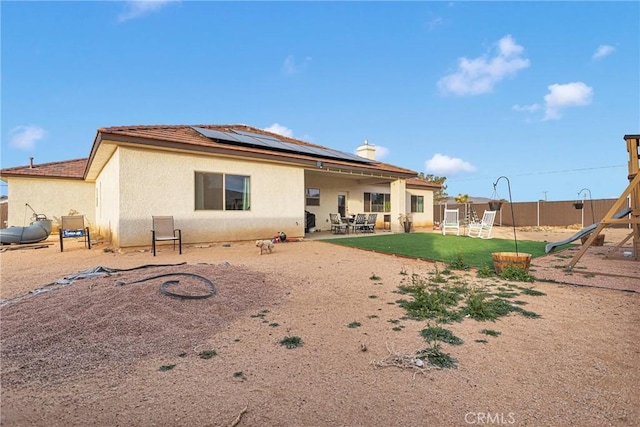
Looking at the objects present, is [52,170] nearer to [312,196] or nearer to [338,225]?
[312,196]

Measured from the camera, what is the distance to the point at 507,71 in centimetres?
1341

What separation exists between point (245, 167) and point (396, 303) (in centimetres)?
759

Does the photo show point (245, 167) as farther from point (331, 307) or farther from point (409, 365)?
point (409, 365)

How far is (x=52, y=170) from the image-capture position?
15133 millimetres

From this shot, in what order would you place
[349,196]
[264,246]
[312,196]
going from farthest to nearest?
[349,196] → [312,196] → [264,246]

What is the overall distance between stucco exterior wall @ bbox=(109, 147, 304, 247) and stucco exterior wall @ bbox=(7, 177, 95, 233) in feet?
25.2

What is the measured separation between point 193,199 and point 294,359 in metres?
7.69

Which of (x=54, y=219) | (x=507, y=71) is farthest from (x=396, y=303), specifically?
(x=54, y=219)

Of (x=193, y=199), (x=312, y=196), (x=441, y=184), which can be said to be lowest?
(x=193, y=199)

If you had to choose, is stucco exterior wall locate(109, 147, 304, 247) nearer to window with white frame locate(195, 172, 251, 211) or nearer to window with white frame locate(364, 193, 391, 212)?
window with white frame locate(195, 172, 251, 211)

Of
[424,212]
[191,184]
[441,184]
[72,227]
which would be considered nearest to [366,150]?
[424,212]

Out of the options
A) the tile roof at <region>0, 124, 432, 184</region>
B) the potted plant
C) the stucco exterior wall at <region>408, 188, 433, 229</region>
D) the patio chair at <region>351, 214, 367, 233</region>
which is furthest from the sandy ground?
the stucco exterior wall at <region>408, 188, 433, 229</region>
